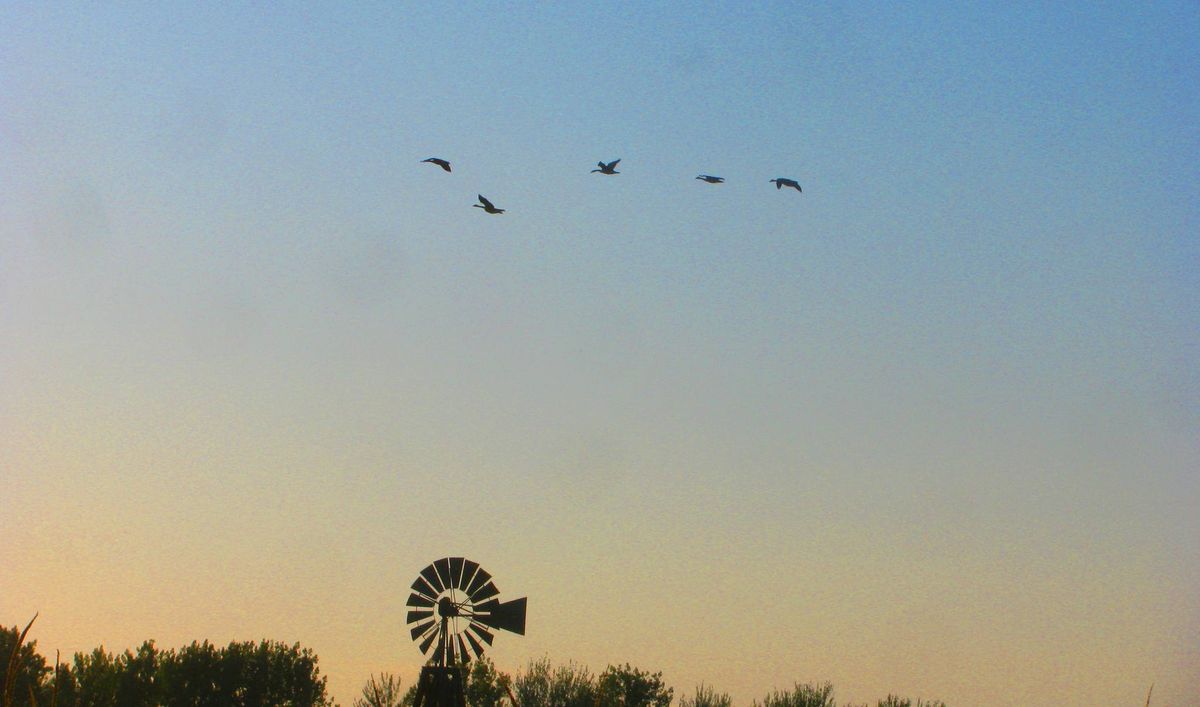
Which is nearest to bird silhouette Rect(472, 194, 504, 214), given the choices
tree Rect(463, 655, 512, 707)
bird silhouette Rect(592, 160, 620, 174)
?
bird silhouette Rect(592, 160, 620, 174)

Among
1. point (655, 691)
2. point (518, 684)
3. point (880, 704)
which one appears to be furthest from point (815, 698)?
point (518, 684)

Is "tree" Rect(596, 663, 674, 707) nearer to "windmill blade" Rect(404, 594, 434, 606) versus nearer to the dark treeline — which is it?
the dark treeline

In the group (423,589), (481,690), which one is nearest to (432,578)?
(423,589)

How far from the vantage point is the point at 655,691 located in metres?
70.3

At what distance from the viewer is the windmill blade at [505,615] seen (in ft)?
99.8

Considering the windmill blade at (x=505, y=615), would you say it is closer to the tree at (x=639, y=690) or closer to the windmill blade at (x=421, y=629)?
the windmill blade at (x=421, y=629)

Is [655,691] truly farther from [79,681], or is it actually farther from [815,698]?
[79,681]

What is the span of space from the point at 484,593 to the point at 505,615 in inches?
28.7

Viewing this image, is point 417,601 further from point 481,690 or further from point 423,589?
point 481,690

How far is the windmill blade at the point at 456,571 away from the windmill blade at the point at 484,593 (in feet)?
1.33

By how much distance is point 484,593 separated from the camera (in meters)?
30.8

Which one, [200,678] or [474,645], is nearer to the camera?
[474,645]

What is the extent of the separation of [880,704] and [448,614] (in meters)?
49.2

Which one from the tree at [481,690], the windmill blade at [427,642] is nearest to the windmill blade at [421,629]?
the windmill blade at [427,642]
